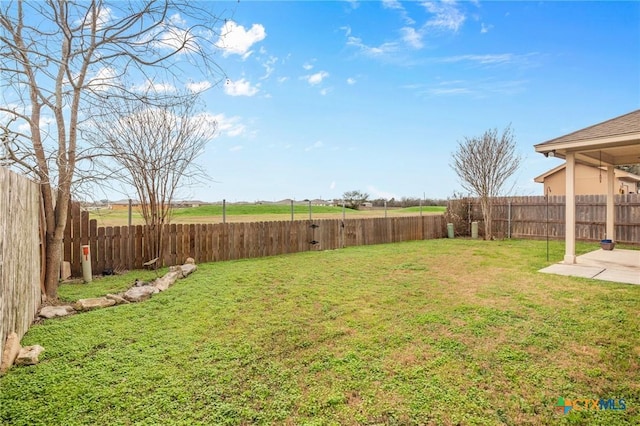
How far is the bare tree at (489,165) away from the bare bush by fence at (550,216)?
0.64 metres

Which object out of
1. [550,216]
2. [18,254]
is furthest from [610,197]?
[18,254]

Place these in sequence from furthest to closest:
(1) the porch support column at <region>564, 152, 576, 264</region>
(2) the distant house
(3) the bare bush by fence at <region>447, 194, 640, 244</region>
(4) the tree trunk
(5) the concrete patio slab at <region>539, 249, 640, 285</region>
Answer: (2) the distant house → (3) the bare bush by fence at <region>447, 194, 640, 244</region> → (1) the porch support column at <region>564, 152, 576, 264</region> → (5) the concrete patio slab at <region>539, 249, 640, 285</region> → (4) the tree trunk

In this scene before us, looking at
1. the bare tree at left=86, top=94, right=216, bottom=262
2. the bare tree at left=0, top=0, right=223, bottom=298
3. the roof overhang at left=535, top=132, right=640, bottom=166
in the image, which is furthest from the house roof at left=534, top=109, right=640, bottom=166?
the bare tree at left=86, top=94, right=216, bottom=262

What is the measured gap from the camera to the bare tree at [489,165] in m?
12.5

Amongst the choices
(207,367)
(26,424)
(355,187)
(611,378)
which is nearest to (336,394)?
(207,367)

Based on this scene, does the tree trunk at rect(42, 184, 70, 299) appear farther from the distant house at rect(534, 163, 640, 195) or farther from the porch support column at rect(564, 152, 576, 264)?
the distant house at rect(534, 163, 640, 195)

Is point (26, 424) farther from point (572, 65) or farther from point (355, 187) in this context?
point (355, 187)

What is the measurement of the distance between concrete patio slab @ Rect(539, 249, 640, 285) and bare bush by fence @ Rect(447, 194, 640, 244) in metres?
2.08

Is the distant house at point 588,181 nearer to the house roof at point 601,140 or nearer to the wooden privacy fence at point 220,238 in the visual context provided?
the house roof at point 601,140

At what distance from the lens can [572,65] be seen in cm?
834

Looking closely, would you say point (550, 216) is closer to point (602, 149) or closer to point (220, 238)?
point (602, 149)

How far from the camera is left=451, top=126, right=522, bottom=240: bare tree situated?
1252 cm

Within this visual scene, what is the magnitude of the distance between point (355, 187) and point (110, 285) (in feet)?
51.3

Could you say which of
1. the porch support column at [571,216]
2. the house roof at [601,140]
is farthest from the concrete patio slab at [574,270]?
the house roof at [601,140]
